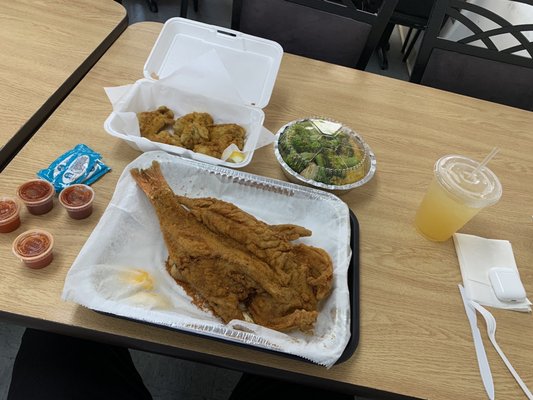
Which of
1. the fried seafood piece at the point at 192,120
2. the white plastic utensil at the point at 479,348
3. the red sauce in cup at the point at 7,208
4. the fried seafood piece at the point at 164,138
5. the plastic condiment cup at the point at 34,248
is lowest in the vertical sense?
Result: the white plastic utensil at the point at 479,348

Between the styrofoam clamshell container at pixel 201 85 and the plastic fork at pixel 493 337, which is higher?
the styrofoam clamshell container at pixel 201 85

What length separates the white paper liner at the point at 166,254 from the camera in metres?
0.81

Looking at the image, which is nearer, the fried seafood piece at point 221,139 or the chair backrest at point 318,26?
the fried seafood piece at point 221,139

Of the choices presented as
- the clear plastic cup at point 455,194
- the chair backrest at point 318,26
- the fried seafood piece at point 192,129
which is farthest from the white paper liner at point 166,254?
the chair backrest at point 318,26

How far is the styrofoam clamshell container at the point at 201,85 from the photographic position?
116cm

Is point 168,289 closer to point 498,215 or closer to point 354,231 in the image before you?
point 354,231

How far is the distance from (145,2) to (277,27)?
207 cm

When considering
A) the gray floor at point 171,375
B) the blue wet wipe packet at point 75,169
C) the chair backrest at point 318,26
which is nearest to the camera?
the blue wet wipe packet at point 75,169

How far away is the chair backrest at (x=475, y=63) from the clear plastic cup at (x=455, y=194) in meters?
0.83

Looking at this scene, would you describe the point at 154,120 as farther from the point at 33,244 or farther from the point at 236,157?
the point at 33,244

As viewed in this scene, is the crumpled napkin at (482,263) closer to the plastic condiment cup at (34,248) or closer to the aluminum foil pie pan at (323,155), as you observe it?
the aluminum foil pie pan at (323,155)

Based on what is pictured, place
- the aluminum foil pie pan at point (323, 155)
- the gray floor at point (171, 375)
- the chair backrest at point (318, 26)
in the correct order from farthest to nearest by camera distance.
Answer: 1. the chair backrest at point (318, 26)
2. the gray floor at point (171, 375)
3. the aluminum foil pie pan at point (323, 155)

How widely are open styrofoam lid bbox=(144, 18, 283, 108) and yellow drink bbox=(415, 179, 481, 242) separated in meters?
0.63

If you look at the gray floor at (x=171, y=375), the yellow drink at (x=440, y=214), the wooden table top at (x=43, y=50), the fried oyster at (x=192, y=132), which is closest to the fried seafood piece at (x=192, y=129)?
the fried oyster at (x=192, y=132)
